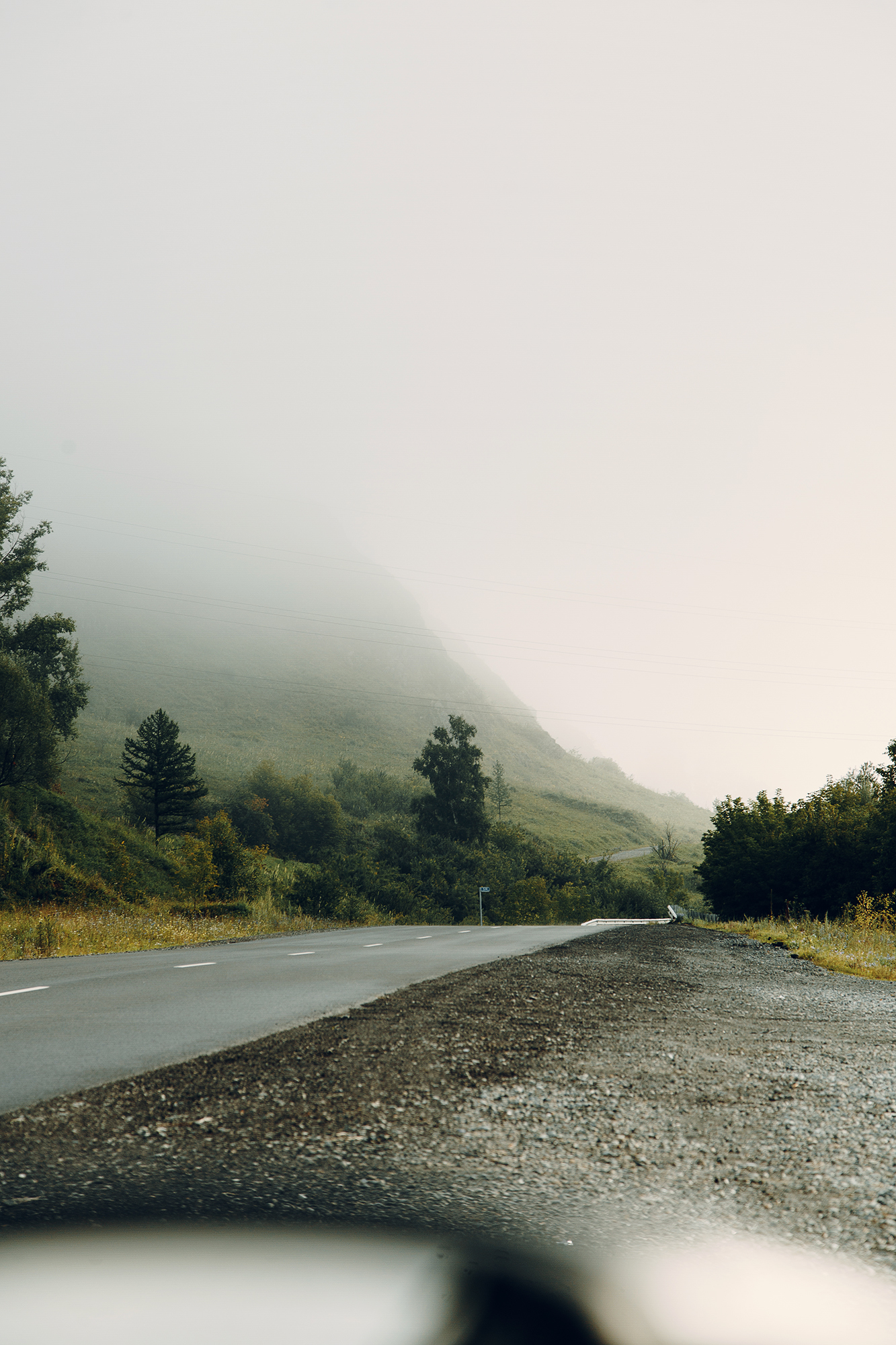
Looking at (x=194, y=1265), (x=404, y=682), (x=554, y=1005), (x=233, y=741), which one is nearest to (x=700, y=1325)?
(x=194, y=1265)

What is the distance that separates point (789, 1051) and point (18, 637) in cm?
4330

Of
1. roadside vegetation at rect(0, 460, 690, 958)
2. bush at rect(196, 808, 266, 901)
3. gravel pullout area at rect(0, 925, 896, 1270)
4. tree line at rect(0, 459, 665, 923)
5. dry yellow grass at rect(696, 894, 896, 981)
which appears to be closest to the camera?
gravel pullout area at rect(0, 925, 896, 1270)

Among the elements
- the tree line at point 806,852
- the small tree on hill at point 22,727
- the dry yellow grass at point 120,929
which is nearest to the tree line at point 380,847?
the dry yellow grass at point 120,929

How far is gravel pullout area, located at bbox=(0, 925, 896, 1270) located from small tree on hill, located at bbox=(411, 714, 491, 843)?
225 ft

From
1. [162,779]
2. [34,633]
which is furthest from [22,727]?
[162,779]

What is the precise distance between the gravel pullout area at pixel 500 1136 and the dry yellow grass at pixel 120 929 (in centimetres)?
1155

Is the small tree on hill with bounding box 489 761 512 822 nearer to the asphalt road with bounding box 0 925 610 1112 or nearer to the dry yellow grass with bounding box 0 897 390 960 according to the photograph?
the dry yellow grass with bounding box 0 897 390 960

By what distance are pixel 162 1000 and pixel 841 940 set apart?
47.5ft

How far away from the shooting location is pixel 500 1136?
3197 millimetres

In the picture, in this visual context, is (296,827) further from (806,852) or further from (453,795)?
(806,852)

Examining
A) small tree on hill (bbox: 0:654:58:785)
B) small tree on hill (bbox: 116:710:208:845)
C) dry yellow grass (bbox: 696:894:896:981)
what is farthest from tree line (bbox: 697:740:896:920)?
small tree on hill (bbox: 116:710:208:845)

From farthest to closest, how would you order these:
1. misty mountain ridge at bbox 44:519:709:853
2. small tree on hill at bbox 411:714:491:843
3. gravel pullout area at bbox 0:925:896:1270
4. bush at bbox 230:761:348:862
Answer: misty mountain ridge at bbox 44:519:709:853
small tree on hill at bbox 411:714:491:843
bush at bbox 230:761:348:862
gravel pullout area at bbox 0:925:896:1270

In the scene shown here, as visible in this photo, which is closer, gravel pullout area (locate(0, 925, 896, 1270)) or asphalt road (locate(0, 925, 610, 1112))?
gravel pullout area (locate(0, 925, 896, 1270))

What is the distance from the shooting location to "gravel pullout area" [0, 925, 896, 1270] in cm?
243
